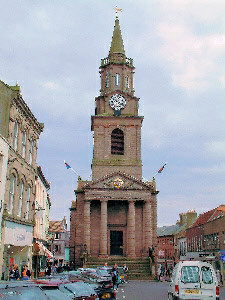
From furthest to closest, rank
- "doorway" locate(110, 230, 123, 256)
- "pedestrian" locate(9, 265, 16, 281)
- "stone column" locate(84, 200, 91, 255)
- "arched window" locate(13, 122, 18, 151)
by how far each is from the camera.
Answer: "doorway" locate(110, 230, 123, 256) < "stone column" locate(84, 200, 91, 255) < "arched window" locate(13, 122, 18, 151) < "pedestrian" locate(9, 265, 16, 281)

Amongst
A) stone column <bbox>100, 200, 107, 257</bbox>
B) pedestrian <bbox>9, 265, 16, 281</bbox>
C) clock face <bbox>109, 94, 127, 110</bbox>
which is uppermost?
clock face <bbox>109, 94, 127, 110</bbox>

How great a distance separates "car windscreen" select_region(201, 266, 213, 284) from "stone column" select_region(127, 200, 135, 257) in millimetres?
35508

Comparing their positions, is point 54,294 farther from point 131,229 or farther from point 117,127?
point 117,127

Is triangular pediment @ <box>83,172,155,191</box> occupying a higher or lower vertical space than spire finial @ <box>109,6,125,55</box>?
lower

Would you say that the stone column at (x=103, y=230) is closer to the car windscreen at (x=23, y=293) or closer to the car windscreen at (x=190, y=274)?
the car windscreen at (x=190, y=274)

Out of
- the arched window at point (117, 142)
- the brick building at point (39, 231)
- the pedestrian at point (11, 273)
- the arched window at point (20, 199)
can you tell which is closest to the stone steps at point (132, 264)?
the brick building at point (39, 231)

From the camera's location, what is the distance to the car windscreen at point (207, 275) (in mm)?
14688

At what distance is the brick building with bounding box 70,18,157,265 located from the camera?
5072 cm

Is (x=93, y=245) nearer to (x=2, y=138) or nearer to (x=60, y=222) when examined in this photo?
(x=2, y=138)

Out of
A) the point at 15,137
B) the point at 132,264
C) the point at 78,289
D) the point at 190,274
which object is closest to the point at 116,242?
the point at 132,264

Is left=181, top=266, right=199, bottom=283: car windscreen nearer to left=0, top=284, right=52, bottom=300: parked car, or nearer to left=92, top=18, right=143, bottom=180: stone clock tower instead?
left=0, top=284, right=52, bottom=300: parked car

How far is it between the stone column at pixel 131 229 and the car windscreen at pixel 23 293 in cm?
4243

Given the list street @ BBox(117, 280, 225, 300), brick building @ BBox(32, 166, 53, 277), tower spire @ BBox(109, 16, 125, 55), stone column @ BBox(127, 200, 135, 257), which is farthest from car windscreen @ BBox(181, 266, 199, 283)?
tower spire @ BBox(109, 16, 125, 55)

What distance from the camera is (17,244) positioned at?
25.6 meters
